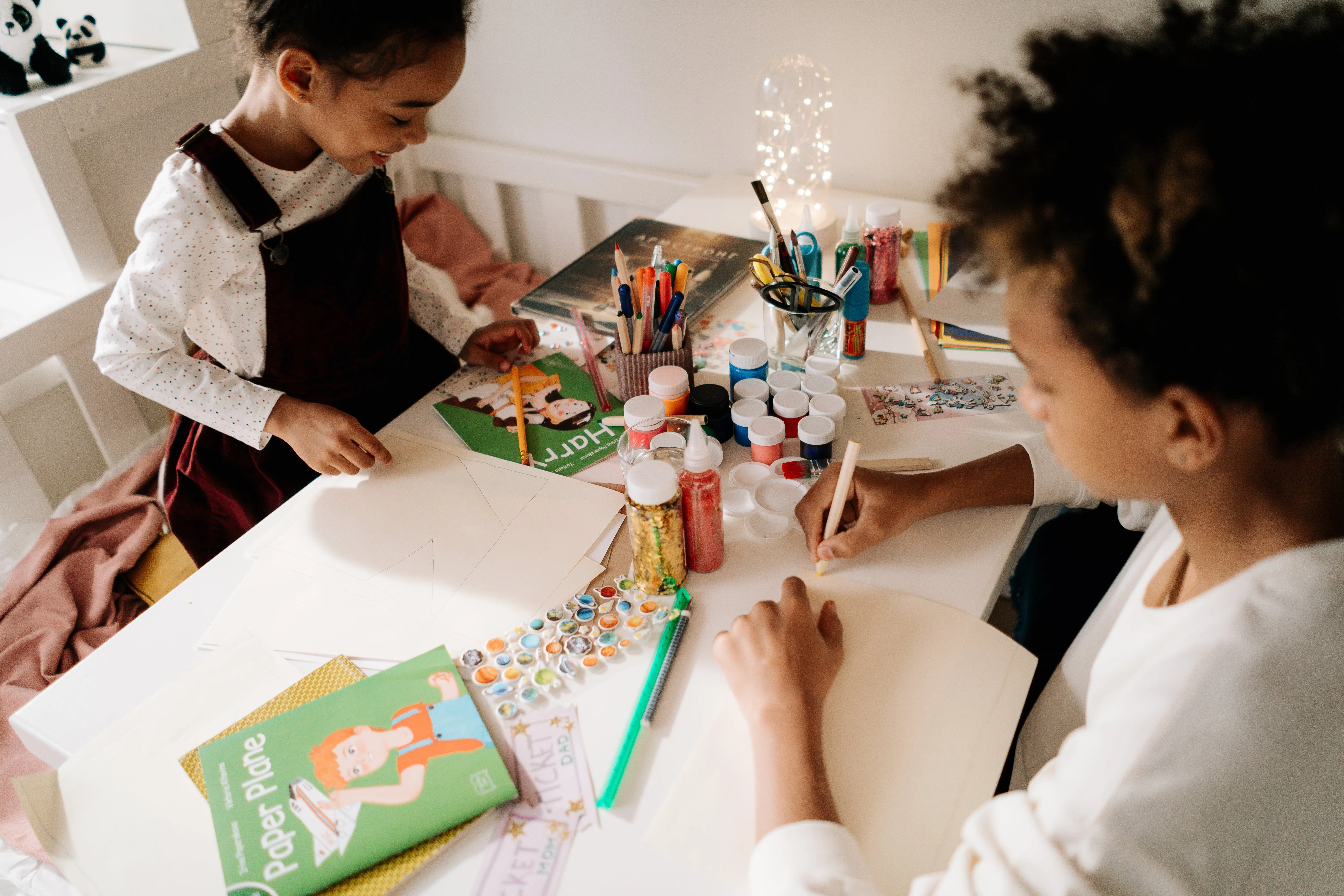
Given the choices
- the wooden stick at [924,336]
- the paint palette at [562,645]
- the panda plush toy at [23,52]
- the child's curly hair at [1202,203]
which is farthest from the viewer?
the panda plush toy at [23,52]

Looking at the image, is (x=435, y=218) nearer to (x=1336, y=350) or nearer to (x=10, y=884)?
(x=10, y=884)

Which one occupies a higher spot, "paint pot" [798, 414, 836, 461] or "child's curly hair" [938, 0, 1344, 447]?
"child's curly hair" [938, 0, 1344, 447]

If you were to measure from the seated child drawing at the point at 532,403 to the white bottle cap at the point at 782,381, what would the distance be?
0.68 feet

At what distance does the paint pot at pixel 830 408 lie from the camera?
91 cm

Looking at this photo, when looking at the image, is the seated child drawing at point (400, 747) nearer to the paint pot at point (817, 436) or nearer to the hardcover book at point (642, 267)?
the paint pot at point (817, 436)

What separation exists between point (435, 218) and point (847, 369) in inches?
48.1

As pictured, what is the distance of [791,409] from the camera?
919 millimetres

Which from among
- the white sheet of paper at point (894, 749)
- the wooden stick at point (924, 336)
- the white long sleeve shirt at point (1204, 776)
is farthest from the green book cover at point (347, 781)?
the wooden stick at point (924, 336)

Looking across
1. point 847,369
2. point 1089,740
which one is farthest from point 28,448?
point 1089,740

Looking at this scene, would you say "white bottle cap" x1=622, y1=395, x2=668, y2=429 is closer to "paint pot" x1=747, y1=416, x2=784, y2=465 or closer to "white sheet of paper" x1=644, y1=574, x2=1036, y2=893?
"paint pot" x1=747, y1=416, x2=784, y2=465

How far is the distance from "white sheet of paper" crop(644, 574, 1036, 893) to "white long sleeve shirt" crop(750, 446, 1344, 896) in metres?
0.06

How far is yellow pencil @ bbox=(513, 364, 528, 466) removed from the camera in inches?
37.1

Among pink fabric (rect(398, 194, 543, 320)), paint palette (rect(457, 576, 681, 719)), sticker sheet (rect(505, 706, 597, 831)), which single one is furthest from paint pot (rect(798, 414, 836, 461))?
pink fabric (rect(398, 194, 543, 320))

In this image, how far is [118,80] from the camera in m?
1.37
